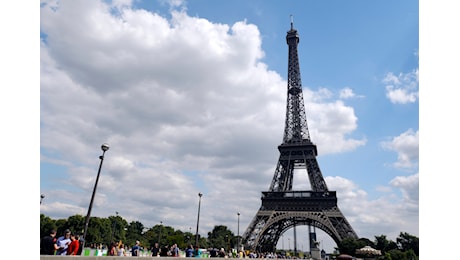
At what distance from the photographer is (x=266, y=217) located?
64000 millimetres

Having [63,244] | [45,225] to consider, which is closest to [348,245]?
[63,244]

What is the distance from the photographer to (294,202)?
64.2 m

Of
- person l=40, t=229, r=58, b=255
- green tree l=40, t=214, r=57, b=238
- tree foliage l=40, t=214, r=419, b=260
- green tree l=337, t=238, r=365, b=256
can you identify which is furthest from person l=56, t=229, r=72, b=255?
green tree l=40, t=214, r=57, b=238

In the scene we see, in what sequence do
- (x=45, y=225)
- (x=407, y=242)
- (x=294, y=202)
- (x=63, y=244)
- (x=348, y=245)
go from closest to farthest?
1. (x=63, y=244)
2. (x=348, y=245)
3. (x=294, y=202)
4. (x=407, y=242)
5. (x=45, y=225)

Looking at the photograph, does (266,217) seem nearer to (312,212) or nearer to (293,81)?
(312,212)

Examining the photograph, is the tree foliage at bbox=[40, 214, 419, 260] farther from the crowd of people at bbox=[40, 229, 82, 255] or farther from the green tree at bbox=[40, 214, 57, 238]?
the crowd of people at bbox=[40, 229, 82, 255]

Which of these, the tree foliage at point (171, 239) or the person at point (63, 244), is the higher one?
the person at point (63, 244)

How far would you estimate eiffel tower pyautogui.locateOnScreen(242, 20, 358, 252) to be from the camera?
5953cm

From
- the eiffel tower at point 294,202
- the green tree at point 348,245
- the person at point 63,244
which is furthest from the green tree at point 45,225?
the person at point 63,244

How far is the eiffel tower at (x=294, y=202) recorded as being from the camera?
195 ft

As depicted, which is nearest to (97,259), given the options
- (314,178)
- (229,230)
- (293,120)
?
(314,178)

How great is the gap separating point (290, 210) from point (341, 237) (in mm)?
10914

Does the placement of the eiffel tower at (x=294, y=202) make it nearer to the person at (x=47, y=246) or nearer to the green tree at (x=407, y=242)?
the green tree at (x=407, y=242)

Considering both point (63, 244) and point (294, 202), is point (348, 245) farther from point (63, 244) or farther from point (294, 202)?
point (63, 244)
